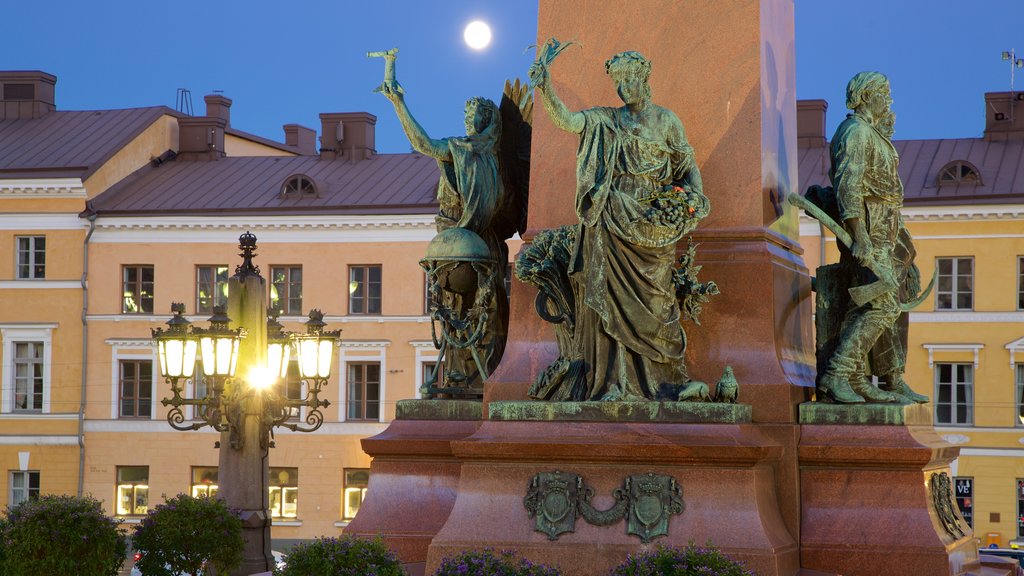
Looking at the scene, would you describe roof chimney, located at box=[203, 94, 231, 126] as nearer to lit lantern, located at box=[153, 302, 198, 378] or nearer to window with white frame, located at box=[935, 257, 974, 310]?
window with white frame, located at box=[935, 257, 974, 310]

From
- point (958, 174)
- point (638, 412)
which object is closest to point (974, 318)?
point (958, 174)

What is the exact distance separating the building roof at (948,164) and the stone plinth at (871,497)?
33760 mm

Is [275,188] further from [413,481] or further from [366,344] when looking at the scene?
[413,481]

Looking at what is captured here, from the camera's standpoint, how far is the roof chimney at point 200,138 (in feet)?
170

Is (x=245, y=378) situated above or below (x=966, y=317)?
below

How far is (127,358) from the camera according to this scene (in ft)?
163

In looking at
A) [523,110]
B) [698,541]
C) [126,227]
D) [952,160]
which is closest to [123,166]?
[126,227]

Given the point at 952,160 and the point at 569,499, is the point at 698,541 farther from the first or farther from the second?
the point at 952,160

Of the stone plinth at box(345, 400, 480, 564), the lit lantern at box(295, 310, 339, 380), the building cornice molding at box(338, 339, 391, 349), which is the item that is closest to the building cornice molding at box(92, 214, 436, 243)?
the building cornice molding at box(338, 339, 391, 349)

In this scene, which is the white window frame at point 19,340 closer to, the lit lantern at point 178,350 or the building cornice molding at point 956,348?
the building cornice molding at point 956,348

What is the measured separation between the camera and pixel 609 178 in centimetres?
923

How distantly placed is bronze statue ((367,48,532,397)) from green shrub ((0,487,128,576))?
2265 millimetres

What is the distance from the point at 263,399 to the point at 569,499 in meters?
7.60

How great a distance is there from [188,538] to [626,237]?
201 inches
